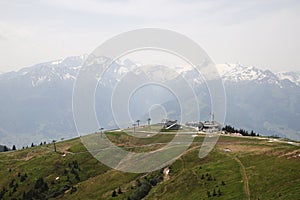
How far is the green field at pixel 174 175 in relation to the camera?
94.7 m

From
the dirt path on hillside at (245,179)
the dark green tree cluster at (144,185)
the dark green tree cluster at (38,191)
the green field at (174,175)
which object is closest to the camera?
the dirt path on hillside at (245,179)

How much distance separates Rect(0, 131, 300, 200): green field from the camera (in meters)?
94.7

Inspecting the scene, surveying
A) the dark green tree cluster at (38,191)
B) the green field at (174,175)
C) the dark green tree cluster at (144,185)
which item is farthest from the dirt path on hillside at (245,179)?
the dark green tree cluster at (38,191)

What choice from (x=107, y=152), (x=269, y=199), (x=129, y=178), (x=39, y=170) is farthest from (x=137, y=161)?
(x=269, y=199)

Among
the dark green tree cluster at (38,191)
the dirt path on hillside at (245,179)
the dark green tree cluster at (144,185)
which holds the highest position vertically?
the dirt path on hillside at (245,179)

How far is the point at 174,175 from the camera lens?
12581 cm

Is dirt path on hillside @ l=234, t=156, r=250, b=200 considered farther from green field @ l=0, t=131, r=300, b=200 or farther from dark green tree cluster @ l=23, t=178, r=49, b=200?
dark green tree cluster @ l=23, t=178, r=49, b=200

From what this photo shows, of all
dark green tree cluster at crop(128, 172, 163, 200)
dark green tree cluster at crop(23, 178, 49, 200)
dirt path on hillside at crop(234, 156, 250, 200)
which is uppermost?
dirt path on hillside at crop(234, 156, 250, 200)

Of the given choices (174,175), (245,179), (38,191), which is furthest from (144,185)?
(38,191)

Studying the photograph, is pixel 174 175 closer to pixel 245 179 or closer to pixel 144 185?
pixel 144 185

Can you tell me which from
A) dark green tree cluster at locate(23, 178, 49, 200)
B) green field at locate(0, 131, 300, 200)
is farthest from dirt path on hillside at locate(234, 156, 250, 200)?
dark green tree cluster at locate(23, 178, 49, 200)

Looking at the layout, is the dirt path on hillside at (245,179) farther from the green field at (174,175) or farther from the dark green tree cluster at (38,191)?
the dark green tree cluster at (38,191)

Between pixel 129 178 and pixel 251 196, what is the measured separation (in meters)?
62.6

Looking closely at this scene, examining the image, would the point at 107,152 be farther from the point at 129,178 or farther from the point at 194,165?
the point at 194,165
